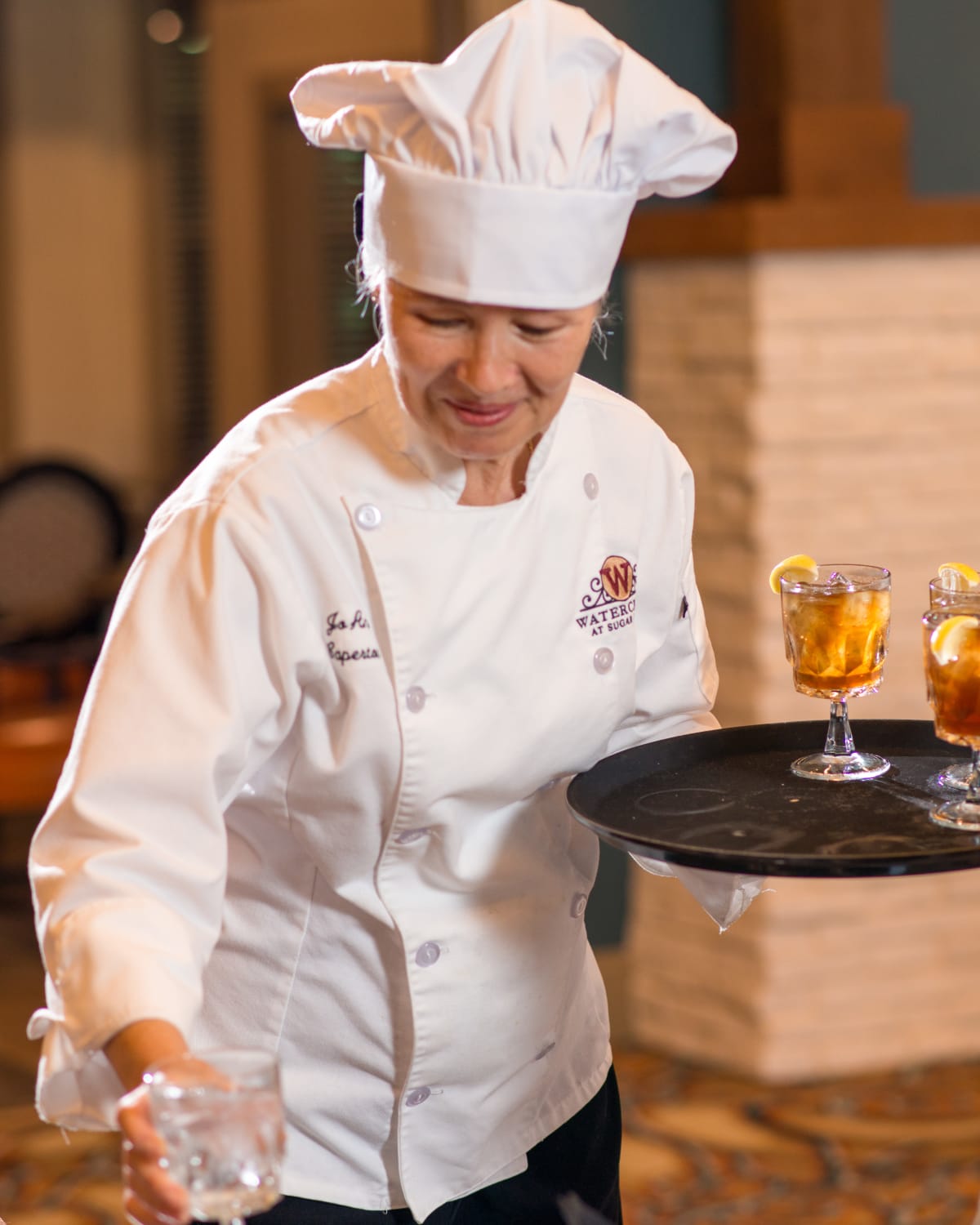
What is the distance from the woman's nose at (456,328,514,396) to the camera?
115cm

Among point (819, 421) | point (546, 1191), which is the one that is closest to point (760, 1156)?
point (819, 421)

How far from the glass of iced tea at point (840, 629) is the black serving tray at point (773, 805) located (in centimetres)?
4

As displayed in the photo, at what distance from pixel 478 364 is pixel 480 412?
4 centimetres

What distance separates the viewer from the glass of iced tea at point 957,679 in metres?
1.32

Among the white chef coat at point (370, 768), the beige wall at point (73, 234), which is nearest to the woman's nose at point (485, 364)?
the white chef coat at point (370, 768)

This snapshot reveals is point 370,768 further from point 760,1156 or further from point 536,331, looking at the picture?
point 760,1156

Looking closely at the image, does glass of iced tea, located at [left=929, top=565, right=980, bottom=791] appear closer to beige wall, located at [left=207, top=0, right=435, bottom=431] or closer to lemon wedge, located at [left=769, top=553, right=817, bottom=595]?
lemon wedge, located at [left=769, top=553, right=817, bottom=595]

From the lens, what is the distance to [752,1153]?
2768 mm

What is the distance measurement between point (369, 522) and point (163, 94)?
3856 mm

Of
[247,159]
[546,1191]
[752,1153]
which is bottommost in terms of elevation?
[752,1153]

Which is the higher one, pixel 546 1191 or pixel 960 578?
pixel 960 578

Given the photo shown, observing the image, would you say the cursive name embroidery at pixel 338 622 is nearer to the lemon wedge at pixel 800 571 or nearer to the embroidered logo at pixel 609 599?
the embroidered logo at pixel 609 599

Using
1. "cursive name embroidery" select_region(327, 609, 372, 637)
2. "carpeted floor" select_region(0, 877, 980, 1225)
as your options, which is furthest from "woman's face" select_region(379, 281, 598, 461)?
"carpeted floor" select_region(0, 877, 980, 1225)

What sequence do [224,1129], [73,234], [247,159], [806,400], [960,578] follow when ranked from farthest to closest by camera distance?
[73,234], [247,159], [806,400], [960,578], [224,1129]
